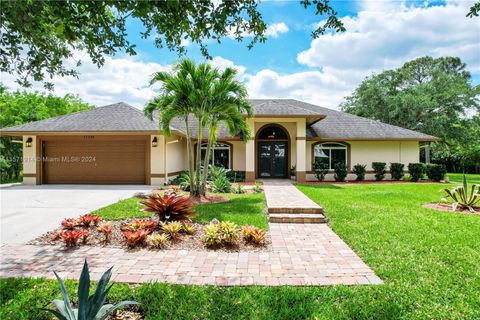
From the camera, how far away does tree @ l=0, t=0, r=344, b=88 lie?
3389 millimetres

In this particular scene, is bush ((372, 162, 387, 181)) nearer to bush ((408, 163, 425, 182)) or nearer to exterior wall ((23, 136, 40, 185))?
bush ((408, 163, 425, 182))

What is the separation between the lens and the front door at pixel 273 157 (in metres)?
17.8

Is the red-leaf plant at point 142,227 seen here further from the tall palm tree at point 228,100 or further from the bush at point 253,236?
the tall palm tree at point 228,100

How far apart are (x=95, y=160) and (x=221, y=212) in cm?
1056

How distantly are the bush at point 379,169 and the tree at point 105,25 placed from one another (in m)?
15.0

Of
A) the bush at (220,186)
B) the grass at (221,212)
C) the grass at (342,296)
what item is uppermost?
the bush at (220,186)

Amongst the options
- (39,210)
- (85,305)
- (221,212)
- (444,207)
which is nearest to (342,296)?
(85,305)

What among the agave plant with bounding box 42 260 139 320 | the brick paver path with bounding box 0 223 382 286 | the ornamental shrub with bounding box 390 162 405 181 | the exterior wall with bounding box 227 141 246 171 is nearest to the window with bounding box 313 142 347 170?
the ornamental shrub with bounding box 390 162 405 181

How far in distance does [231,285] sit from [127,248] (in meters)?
2.36

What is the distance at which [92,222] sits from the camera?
20.2 ft

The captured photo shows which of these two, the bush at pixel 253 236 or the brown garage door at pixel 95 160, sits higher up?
the brown garage door at pixel 95 160

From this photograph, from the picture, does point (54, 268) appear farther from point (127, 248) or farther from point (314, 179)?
point (314, 179)

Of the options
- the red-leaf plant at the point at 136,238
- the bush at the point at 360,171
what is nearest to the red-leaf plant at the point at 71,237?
the red-leaf plant at the point at 136,238

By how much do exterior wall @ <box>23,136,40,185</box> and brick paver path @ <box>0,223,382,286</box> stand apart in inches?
483
